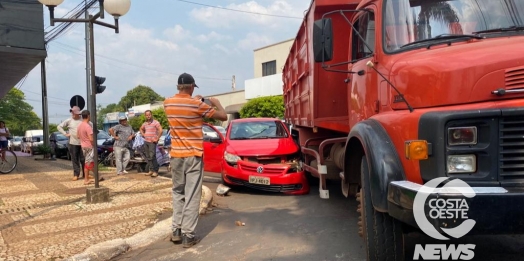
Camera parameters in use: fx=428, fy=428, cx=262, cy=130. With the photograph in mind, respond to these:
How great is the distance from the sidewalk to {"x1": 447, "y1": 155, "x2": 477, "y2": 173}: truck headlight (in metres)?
3.70

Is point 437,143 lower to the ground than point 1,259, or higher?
higher

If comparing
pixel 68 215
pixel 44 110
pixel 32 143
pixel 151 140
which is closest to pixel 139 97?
pixel 32 143

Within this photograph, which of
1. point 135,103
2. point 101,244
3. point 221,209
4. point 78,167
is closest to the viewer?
point 101,244

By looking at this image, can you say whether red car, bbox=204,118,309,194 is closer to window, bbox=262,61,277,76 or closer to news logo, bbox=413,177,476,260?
news logo, bbox=413,177,476,260

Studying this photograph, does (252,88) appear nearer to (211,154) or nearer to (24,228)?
(211,154)

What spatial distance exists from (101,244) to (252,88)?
32.5m

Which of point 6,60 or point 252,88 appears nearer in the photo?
point 6,60

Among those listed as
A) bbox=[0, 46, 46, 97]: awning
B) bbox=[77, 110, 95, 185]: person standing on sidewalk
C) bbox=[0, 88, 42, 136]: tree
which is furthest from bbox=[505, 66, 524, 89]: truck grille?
bbox=[0, 88, 42, 136]: tree

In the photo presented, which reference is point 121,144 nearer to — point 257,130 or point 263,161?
point 257,130

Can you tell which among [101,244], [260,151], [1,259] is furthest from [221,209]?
[1,259]

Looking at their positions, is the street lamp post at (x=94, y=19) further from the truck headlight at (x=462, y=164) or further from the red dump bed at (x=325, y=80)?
the truck headlight at (x=462, y=164)

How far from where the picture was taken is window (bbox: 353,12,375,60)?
4.09m

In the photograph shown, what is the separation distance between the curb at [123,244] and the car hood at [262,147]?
8.15 ft

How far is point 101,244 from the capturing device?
4598 millimetres
